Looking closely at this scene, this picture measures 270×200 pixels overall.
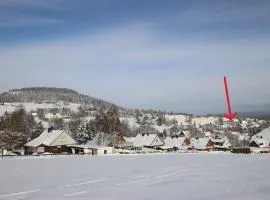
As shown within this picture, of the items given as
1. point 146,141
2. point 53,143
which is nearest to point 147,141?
point 146,141

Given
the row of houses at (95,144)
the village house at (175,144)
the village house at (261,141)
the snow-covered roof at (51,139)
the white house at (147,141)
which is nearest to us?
the row of houses at (95,144)


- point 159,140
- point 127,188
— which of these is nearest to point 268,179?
point 127,188

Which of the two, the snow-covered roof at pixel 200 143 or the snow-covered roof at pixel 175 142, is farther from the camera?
the snow-covered roof at pixel 200 143

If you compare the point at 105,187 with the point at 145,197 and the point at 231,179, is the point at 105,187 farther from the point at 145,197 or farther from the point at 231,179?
the point at 231,179

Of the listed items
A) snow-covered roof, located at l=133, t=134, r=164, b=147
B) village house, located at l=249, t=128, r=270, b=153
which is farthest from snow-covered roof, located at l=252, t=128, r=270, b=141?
snow-covered roof, located at l=133, t=134, r=164, b=147

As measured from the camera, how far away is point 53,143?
8106cm

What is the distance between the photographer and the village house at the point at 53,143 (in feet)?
267

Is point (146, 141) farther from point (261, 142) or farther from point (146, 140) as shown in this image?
point (261, 142)

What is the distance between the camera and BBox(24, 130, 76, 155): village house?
81.5 metres

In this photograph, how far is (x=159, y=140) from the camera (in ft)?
344

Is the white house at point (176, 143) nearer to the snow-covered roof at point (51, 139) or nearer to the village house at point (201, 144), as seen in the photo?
the village house at point (201, 144)

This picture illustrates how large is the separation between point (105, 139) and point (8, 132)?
68.5ft

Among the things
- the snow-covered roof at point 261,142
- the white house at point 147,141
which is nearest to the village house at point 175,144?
the white house at point 147,141

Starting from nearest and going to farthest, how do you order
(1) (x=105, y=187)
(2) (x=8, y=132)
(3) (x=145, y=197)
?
(3) (x=145, y=197) → (1) (x=105, y=187) → (2) (x=8, y=132)
